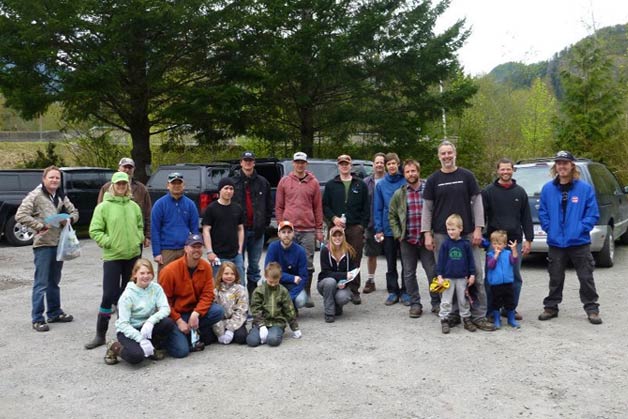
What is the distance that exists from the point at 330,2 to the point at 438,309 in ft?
48.7

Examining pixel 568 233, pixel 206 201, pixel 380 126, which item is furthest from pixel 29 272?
pixel 380 126

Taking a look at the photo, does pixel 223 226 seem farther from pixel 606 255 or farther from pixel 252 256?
pixel 606 255

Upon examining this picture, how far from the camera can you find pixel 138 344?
18.5ft

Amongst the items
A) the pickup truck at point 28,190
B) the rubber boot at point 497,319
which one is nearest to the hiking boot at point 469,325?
the rubber boot at point 497,319

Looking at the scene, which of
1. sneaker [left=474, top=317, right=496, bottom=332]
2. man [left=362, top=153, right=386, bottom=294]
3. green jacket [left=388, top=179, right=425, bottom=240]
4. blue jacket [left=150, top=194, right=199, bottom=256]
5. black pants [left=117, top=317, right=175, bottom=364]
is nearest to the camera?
black pants [left=117, top=317, right=175, bottom=364]

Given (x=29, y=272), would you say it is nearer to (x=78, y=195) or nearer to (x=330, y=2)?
(x=78, y=195)

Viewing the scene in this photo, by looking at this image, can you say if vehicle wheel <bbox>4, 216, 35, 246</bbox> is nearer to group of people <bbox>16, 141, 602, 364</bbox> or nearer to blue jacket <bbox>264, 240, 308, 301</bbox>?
group of people <bbox>16, 141, 602, 364</bbox>

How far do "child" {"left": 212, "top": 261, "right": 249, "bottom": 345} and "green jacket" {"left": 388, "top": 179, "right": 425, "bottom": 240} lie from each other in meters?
2.08

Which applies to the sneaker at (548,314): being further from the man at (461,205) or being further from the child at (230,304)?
the child at (230,304)

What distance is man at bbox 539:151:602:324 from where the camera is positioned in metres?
7.06

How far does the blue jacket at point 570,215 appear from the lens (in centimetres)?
706

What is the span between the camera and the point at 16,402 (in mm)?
4844

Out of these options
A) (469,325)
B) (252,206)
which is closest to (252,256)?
(252,206)

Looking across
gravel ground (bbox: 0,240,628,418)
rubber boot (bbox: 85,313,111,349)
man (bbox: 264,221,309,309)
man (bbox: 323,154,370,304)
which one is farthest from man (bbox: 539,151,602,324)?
rubber boot (bbox: 85,313,111,349)
